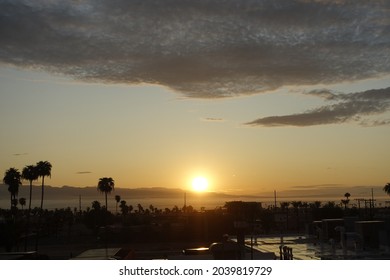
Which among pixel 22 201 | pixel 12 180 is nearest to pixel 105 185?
pixel 12 180

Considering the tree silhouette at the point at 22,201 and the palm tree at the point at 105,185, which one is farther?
the tree silhouette at the point at 22,201

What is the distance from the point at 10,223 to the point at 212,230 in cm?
1585

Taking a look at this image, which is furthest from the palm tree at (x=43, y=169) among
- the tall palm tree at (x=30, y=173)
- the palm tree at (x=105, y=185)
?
the palm tree at (x=105, y=185)

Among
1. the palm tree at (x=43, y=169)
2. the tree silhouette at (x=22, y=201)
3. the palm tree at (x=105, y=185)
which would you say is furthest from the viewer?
the tree silhouette at (x=22, y=201)

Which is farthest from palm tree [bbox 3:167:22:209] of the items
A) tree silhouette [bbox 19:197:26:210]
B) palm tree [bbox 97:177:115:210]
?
tree silhouette [bbox 19:197:26:210]

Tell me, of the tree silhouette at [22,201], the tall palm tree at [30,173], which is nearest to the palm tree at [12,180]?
the tall palm tree at [30,173]

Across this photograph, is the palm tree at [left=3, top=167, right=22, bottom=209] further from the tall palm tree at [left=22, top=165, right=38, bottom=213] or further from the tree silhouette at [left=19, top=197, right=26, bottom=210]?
the tree silhouette at [left=19, top=197, right=26, bottom=210]

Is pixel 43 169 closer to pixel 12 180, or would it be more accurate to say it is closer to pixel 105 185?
pixel 12 180

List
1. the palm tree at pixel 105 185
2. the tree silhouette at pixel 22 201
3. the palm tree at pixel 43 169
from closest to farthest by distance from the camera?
the palm tree at pixel 43 169
the palm tree at pixel 105 185
the tree silhouette at pixel 22 201

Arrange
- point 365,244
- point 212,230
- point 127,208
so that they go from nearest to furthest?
point 365,244 → point 212,230 → point 127,208

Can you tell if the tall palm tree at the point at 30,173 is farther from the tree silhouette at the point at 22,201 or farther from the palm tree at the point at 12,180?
the tree silhouette at the point at 22,201
